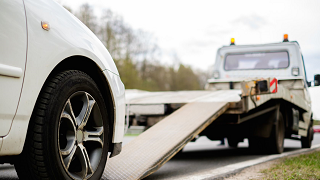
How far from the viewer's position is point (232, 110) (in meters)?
5.59

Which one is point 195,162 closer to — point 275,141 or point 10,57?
point 275,141

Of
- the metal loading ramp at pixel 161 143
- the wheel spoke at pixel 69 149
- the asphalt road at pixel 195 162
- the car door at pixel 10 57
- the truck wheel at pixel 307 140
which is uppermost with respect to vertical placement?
the car door at pixel 10 57

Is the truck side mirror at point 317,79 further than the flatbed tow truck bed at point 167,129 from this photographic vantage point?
Yes

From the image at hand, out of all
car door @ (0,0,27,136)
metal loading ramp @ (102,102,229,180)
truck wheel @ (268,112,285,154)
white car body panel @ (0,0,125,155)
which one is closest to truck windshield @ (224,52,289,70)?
truck wheel @ (268,112,285,154)

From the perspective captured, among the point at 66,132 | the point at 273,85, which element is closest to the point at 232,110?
the point at 273,85

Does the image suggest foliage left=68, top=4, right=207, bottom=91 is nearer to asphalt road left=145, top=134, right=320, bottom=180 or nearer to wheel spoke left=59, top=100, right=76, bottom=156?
asphalt road left=145, top=134, right=320, bottom=180

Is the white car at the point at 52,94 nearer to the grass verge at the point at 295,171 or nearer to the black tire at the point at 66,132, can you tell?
the black tire at the point at 66,132

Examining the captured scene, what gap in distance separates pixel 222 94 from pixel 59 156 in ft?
14.2

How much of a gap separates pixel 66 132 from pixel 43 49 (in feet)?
2.07

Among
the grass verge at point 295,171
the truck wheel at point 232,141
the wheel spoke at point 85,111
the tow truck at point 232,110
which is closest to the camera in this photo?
the wheel spoke at point 85,111

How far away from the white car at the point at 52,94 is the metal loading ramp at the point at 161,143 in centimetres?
68

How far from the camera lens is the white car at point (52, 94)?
201 centimetres

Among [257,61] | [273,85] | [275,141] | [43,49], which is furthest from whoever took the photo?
[257,61]

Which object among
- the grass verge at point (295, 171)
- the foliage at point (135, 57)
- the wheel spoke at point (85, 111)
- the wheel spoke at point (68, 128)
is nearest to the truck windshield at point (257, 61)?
the grass verge at point (295, 171)
